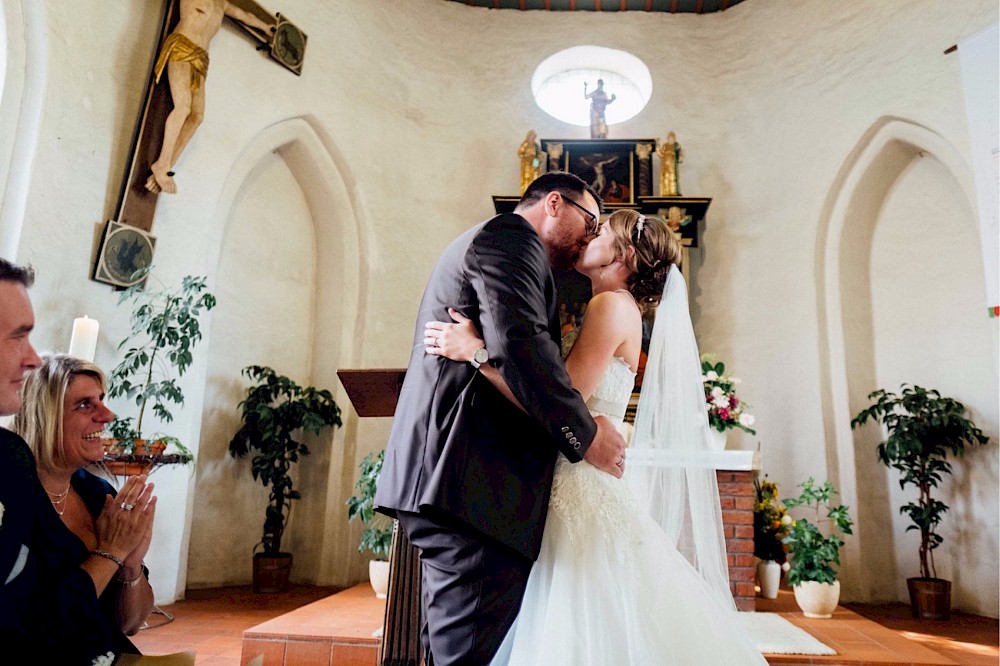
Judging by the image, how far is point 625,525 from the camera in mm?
1840

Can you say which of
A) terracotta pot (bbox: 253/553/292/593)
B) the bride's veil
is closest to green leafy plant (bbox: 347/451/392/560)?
terracotta pot (bbox: 253/553/292/593)

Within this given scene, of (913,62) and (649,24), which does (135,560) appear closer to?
(913,62)

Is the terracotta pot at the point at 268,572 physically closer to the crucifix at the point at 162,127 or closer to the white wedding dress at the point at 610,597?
the crucifix at the point at 162,127

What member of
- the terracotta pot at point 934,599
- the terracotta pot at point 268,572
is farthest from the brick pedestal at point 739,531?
the terracotta pot at point 268,572

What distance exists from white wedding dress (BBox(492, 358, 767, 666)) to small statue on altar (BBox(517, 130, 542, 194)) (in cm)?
586

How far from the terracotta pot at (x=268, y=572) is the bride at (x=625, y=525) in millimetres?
4603

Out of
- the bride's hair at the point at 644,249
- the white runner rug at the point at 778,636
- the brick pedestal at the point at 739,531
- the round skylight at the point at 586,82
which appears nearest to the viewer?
the bride's hair at the point at 644,249

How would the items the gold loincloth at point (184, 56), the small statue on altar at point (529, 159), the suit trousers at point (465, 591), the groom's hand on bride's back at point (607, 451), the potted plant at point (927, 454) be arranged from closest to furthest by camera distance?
the suit trousers at point (465, 591), the groom's hand on bride's back at point (607, 451), the gold loincloth at point (184, 56), the potted plant at point (927, 454), the small statue on altar at point (529, 159)

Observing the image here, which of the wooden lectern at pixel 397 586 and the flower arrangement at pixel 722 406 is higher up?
the flower arrangement at pixel 722 406

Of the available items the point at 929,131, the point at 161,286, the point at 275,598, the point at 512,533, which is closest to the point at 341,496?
the point at 275,598

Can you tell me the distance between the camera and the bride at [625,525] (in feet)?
5.47

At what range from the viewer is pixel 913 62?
6.46 meters

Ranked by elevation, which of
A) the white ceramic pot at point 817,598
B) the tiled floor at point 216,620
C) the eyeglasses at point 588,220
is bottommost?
the tiled floor at point 216,620

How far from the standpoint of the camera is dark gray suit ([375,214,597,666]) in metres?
1.66
